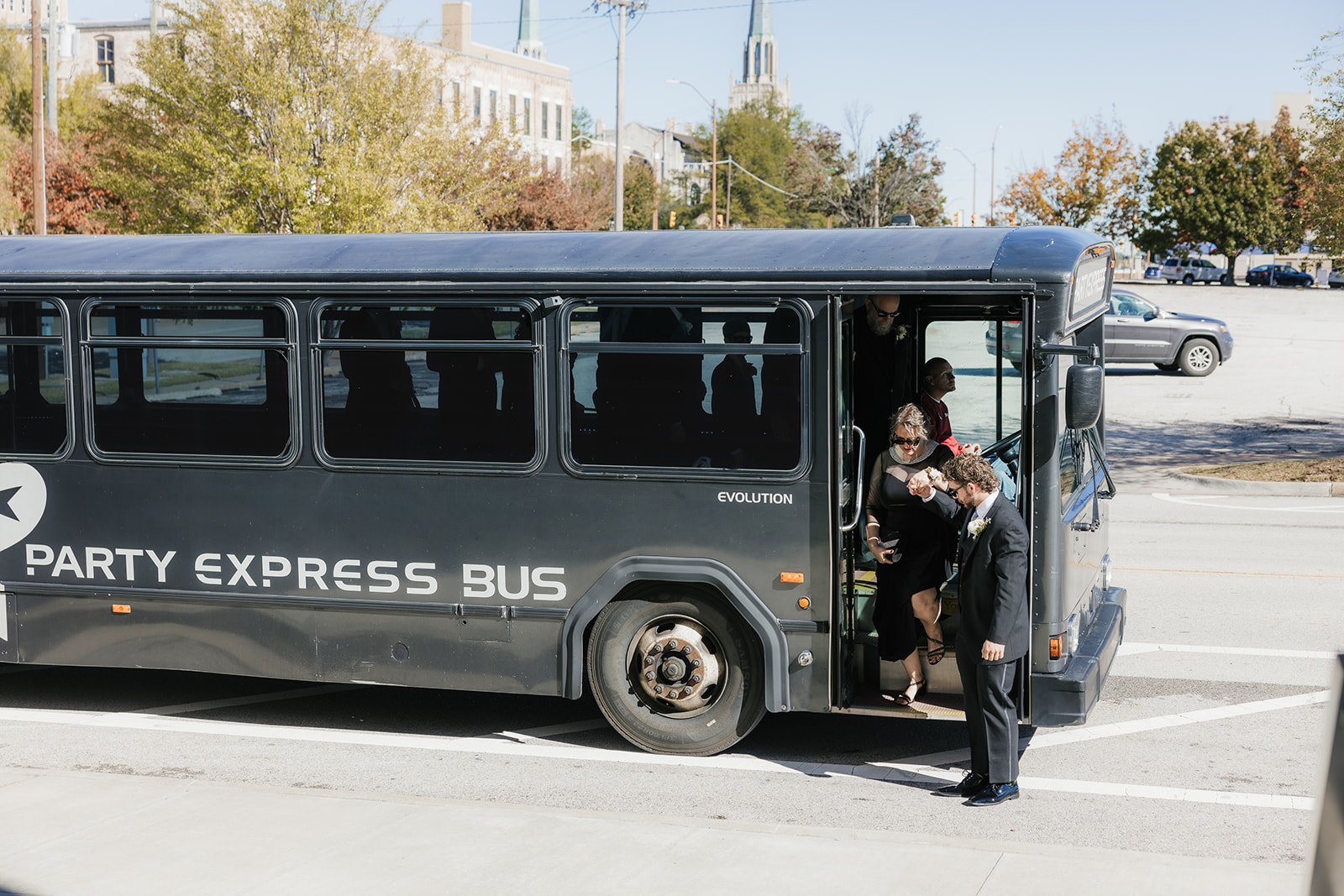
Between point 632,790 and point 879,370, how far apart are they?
2.88m

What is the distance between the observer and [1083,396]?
19.4 ft

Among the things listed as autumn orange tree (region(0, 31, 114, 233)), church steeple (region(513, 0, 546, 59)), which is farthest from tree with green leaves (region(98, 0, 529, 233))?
church steeple (region(513, 0, 546, 59))

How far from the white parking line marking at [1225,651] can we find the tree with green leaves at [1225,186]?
72.9 metres

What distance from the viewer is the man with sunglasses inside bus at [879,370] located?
7.36 metres

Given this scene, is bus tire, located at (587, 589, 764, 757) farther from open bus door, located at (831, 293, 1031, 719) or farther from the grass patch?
the grass patch

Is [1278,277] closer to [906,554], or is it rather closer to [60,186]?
[60,186]

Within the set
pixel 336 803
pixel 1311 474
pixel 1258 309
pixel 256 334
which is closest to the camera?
pixel 336 803

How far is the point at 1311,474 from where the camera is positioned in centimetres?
1675

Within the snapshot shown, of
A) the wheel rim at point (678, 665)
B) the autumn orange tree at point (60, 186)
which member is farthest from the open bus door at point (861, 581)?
the autumn orange tree at point (60, 186)

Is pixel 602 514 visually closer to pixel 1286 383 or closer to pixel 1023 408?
pixel 1023 408

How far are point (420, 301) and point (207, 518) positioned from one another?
5.67ft

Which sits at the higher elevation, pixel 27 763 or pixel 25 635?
pixel 25 635

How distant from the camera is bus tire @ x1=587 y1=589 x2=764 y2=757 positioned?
670 centimetres

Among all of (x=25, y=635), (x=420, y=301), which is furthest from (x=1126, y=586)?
(x=25, y=635)
